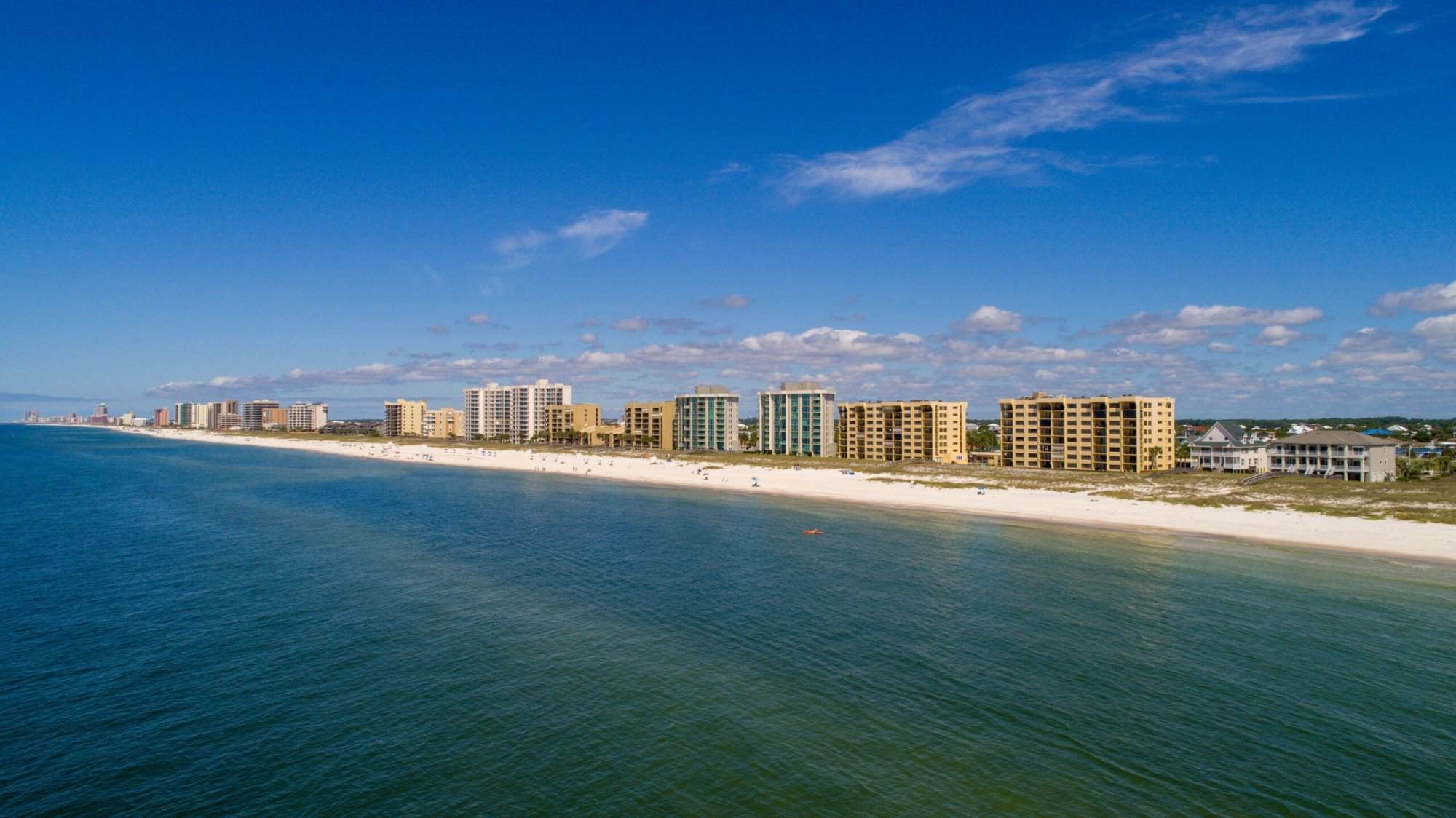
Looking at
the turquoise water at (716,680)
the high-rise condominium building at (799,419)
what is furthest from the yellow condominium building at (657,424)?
the turquoise water at (716,680)

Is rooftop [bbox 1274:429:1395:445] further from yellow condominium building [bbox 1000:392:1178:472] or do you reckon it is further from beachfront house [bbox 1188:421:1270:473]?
yellow condominium building [bbox 1000:392:1178:472]

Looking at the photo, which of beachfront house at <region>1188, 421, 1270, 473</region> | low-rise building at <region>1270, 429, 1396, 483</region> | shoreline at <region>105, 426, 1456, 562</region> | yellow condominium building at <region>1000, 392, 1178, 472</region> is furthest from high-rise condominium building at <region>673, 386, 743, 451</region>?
low-rise building at <region>1270, 429, 1396, 483</region>

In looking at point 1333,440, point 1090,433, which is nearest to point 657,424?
point 1090,433

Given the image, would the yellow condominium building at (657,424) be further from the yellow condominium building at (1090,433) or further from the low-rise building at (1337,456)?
the low-rise building at (1337,456)

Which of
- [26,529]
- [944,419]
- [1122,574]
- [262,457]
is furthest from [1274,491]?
[262,457]

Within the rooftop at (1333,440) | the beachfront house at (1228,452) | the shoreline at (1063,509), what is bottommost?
the shoreline at (1063,509)

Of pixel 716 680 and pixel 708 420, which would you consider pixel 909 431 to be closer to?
pixel 708 420
